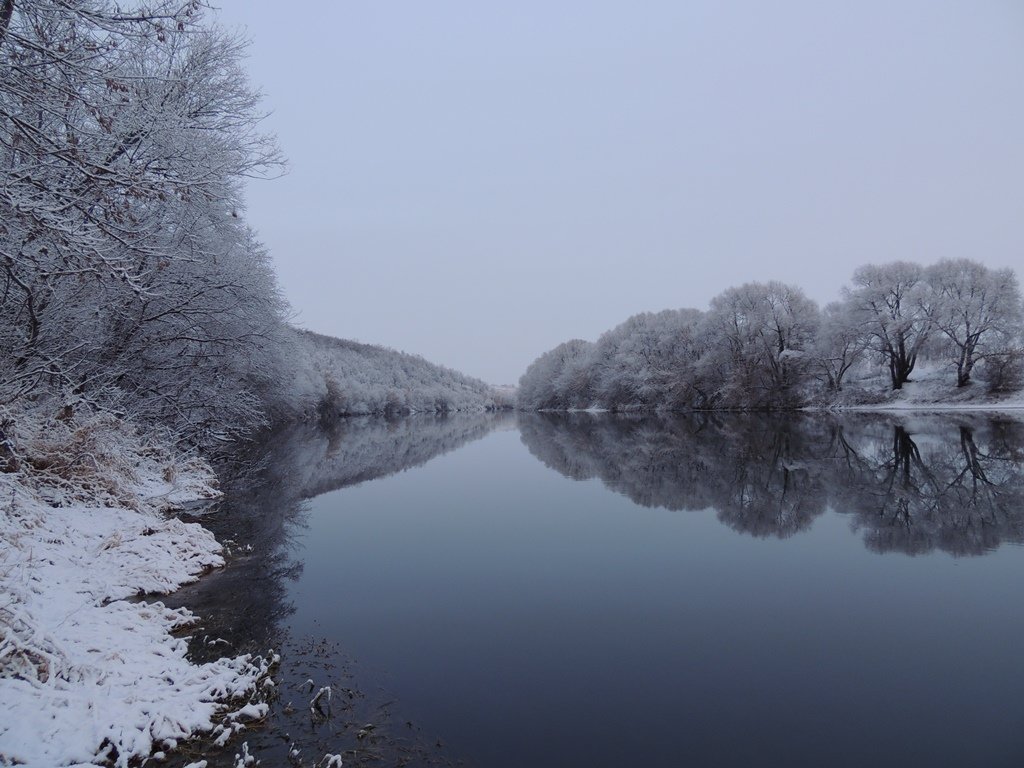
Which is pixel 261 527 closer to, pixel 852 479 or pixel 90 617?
pixel 90 617

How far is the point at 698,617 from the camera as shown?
5730 millimetres

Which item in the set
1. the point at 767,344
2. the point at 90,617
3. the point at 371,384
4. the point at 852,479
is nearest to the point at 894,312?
the point at 767,344

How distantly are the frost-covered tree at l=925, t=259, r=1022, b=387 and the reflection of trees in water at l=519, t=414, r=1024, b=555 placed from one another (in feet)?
60.9

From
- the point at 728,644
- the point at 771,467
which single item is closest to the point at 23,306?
the point at 728,644

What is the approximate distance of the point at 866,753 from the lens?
11.3ft

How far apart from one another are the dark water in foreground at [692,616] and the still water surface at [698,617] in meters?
0.03

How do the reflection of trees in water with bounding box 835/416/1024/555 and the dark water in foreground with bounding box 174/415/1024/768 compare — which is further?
the reflection of trees in water with bounding box 835/416/1024/555

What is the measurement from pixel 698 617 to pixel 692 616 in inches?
2.5

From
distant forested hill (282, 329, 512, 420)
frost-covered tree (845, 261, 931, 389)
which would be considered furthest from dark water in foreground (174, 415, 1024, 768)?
frost-covered tree (845, 261, 931, 389)

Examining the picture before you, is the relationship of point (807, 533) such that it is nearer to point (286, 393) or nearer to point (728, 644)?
point (728, 644)

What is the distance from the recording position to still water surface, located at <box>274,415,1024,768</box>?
12.2 ft

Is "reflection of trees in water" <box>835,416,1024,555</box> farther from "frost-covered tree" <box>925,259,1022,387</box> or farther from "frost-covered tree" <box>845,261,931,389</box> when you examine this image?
"frost-covered tree" <box>845,261,931,389</box>

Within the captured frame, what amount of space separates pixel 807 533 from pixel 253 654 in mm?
8025

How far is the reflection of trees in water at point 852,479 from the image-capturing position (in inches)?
342
